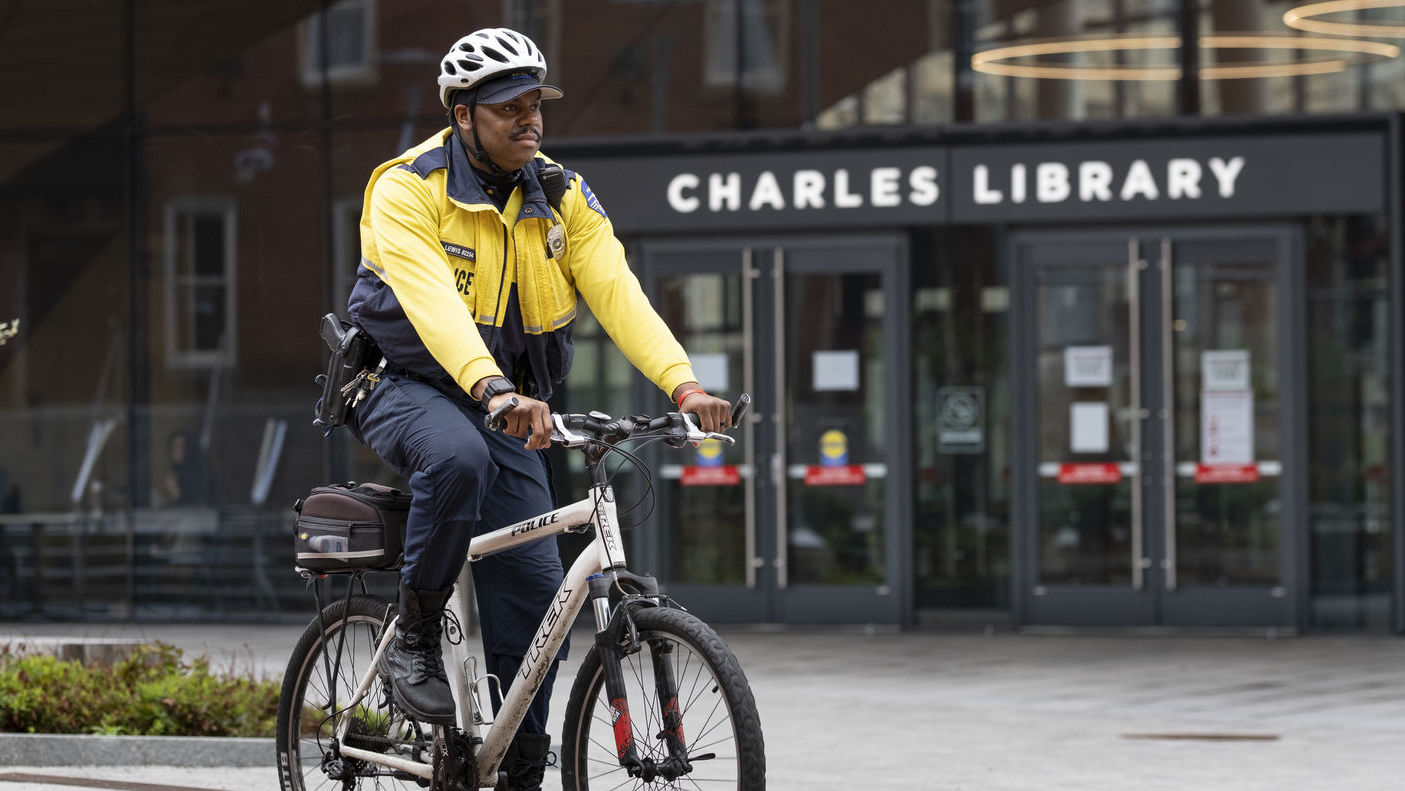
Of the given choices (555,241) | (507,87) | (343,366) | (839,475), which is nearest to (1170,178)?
(839,475)

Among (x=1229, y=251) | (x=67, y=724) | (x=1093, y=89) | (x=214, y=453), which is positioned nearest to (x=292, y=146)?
(x=214, y=453)

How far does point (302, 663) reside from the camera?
5.06m

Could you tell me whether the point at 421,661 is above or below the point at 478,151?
below

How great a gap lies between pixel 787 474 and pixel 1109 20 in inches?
137

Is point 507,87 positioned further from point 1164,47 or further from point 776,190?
point 1164,47

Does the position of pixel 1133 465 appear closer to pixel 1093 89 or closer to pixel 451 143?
pixel 1093 89

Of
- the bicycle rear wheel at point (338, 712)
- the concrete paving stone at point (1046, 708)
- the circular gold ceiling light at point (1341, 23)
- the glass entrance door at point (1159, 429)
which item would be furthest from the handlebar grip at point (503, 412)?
the circular gold ceiling light at point (1341, 23)

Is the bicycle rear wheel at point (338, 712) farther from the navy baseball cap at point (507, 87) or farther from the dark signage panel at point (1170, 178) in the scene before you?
the dark signage panel at point (1170, 178)

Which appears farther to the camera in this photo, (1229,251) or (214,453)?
(214,453)

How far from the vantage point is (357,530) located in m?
4.73

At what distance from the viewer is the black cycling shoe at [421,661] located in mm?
4445

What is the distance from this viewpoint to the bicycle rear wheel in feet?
15.7

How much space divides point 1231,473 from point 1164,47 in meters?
2.66

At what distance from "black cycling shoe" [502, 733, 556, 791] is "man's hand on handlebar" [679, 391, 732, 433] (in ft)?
2.76
